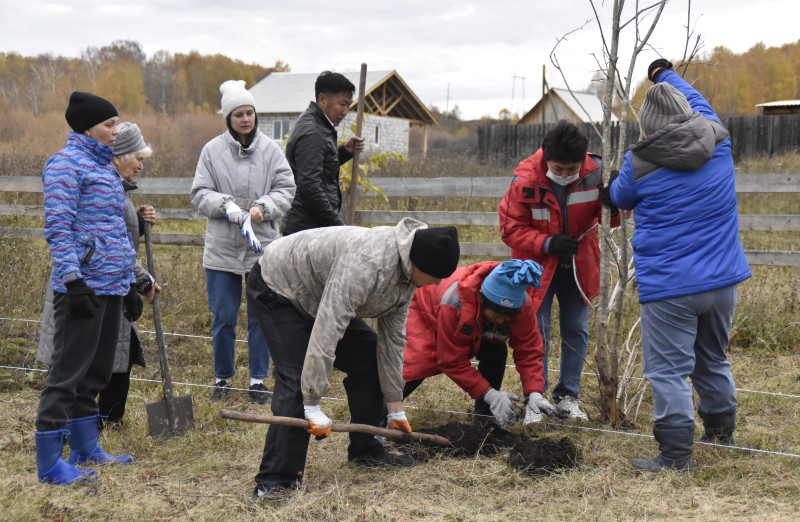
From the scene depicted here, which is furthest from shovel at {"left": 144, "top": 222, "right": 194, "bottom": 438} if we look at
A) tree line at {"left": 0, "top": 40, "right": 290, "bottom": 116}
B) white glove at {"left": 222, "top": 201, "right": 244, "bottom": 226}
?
tree line at {"left": 0, "top": 40, "right": 290, "bottom": 116}

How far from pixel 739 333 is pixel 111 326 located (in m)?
4.78

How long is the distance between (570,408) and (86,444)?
8.58 feet

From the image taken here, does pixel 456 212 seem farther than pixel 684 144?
Yes

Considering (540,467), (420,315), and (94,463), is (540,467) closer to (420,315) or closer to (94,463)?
(420,315)

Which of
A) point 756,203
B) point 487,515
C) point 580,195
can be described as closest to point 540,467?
point 487,515

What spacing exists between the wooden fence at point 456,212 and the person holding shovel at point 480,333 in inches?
107

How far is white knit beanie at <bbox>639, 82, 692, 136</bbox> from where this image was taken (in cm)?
322

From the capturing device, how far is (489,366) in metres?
4.15

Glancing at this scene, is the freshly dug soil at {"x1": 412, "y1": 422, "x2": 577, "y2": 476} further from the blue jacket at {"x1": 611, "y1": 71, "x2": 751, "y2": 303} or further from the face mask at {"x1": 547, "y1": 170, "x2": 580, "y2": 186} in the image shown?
the face mask at {"x1": 547, "y1": 170, "x2": 580, "y2": 186}

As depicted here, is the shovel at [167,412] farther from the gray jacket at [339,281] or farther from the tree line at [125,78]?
the tree line at [125,78]

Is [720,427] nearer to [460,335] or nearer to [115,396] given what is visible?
[460,335]

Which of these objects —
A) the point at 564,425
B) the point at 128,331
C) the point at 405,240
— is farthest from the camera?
the point at 564,425

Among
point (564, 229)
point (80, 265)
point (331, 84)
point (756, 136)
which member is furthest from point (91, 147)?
point (756, 136)

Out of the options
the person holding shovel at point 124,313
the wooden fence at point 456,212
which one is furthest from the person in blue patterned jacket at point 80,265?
the wooden fence at point 456,212
